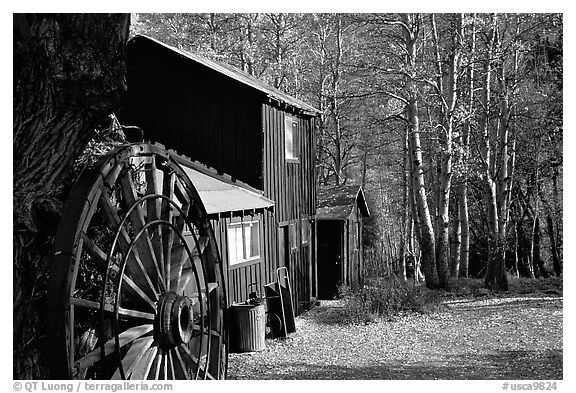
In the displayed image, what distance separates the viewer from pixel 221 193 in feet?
46.0

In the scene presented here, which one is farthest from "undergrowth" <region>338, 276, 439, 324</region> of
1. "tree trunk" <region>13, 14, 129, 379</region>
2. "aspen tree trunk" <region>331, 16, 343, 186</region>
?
"tree trunk" <region>13, 14, 129, 379</region>

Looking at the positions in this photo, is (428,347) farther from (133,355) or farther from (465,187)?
(465,187)

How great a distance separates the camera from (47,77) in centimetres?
709

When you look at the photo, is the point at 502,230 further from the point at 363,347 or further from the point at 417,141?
the point at 363,347

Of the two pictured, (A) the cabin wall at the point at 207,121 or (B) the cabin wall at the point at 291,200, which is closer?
(A) the cabin wall at the point at 207,121

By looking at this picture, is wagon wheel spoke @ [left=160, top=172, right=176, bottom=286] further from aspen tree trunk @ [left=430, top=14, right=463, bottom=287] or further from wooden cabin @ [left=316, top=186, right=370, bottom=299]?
aspen tree trunk @ [left=430, top=14, right=463, bottom=287]

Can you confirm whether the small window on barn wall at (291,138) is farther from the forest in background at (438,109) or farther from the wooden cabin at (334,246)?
the wooden cabin at (334,246)

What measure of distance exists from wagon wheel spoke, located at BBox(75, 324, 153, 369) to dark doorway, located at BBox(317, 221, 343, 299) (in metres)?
14.0

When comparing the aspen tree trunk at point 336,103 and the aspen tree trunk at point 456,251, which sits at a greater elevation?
the aspen tree trunk at point 336,103

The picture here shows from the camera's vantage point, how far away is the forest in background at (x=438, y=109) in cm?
2109

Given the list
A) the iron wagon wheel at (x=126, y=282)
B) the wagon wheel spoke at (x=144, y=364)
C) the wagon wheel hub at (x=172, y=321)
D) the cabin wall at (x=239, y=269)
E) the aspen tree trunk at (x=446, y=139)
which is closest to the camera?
the iron wagon wheel at (x=126, y=282)

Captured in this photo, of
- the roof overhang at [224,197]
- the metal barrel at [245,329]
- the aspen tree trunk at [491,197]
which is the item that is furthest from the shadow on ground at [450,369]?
the aspen tree trunk at [491,197]

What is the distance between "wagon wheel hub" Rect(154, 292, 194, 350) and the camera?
8.61 meters

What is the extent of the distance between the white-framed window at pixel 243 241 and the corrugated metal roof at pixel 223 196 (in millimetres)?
572
